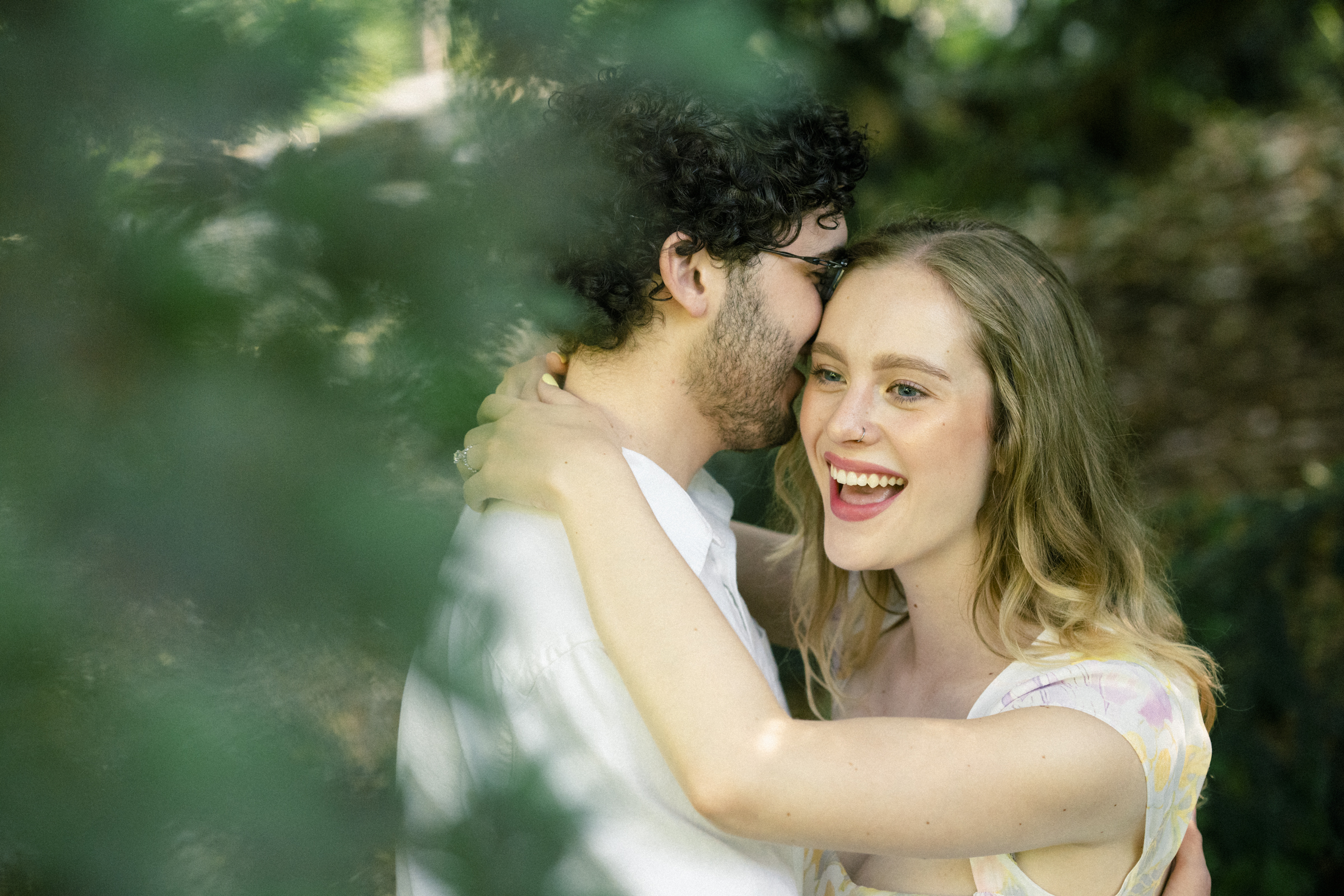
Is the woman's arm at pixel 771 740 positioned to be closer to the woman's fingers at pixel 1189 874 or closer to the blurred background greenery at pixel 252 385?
the woman's fingers at pixel 1189 874

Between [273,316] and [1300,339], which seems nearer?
[273,316]

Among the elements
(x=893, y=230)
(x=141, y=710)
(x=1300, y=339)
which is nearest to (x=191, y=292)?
(x=141, y=710)

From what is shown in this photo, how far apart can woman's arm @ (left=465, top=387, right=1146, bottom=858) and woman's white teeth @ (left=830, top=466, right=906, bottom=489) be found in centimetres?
52

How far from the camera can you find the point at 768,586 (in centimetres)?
296

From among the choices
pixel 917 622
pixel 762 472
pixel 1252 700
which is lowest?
pixel 1252 700

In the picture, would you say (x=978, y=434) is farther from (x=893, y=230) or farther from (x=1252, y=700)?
(x=1252, y=700)

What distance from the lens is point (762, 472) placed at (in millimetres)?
3316

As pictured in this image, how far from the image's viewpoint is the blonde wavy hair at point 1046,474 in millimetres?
2168

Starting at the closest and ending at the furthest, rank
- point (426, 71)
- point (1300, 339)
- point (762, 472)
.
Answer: point (426, 71), point (762, 472), point (1300, 339)

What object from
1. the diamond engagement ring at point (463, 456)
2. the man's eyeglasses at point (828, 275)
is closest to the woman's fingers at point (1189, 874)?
the man's eyeglasses at point (828, 275)

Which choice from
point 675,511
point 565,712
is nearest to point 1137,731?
point 675,511

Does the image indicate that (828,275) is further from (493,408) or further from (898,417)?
(493,408)

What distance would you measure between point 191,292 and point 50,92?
15 centimetres

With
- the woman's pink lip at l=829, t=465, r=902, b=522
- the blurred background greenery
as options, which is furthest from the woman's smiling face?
the blurred background greenery
